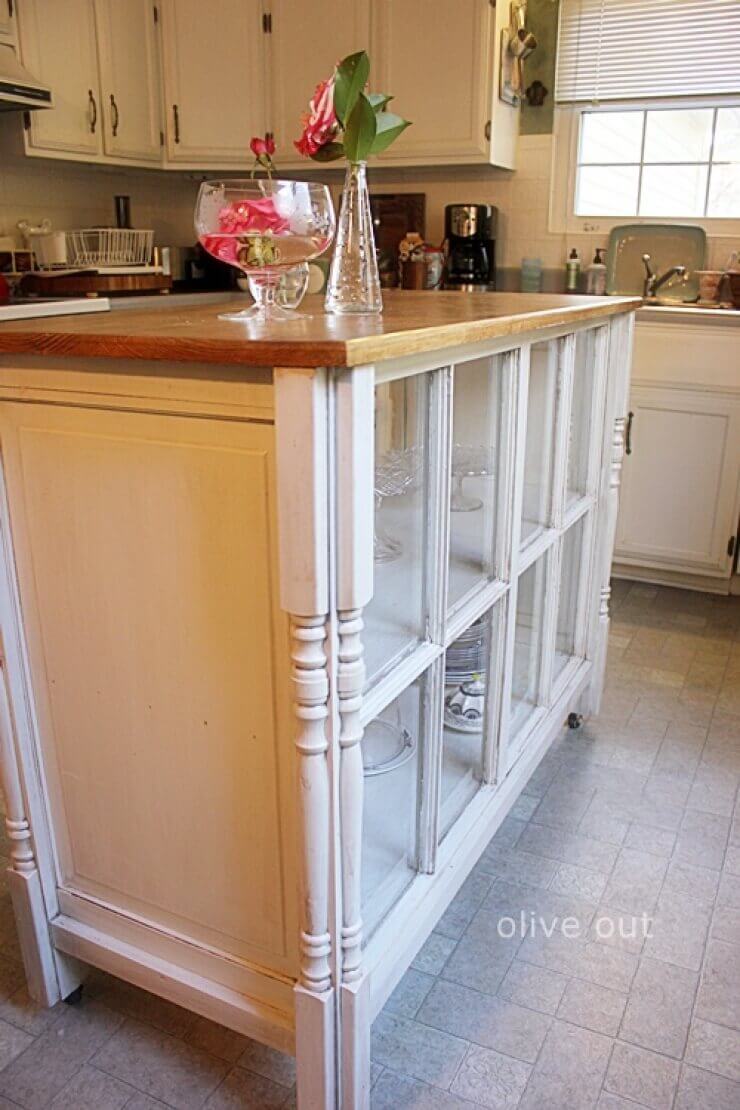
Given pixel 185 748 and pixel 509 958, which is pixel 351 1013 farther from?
pixel 509 958

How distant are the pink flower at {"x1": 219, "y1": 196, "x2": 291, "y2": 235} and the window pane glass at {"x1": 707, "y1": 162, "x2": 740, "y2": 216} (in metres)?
2.82

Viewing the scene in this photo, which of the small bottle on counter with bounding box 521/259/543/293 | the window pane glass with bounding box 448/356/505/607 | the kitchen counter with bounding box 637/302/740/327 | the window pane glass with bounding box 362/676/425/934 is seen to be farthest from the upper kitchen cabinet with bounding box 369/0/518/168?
the window pane glass with bounding box 362/676/425/934

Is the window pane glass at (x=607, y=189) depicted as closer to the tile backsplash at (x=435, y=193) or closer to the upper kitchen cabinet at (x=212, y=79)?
the tile backsplash at (x=435, y=193)

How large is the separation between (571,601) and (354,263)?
1.16 meters

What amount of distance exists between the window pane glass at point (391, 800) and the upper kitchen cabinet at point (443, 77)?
2.73 m

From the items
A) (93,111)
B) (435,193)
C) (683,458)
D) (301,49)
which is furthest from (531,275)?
(93,111)

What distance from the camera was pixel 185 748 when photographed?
4.15ft

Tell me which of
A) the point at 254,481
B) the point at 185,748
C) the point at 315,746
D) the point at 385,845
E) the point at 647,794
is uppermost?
the point at 254,481

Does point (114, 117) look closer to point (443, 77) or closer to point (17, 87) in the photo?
point (17, 87)

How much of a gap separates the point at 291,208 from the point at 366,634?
0.60m

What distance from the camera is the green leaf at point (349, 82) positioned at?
1240 mm

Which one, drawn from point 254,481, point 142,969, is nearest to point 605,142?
point 254,481

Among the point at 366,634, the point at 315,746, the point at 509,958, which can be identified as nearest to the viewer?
the point at 315,746

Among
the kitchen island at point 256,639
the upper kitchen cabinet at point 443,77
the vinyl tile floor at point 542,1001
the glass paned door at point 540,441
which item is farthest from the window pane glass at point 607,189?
the vinyl tile floor at point 542,1001
